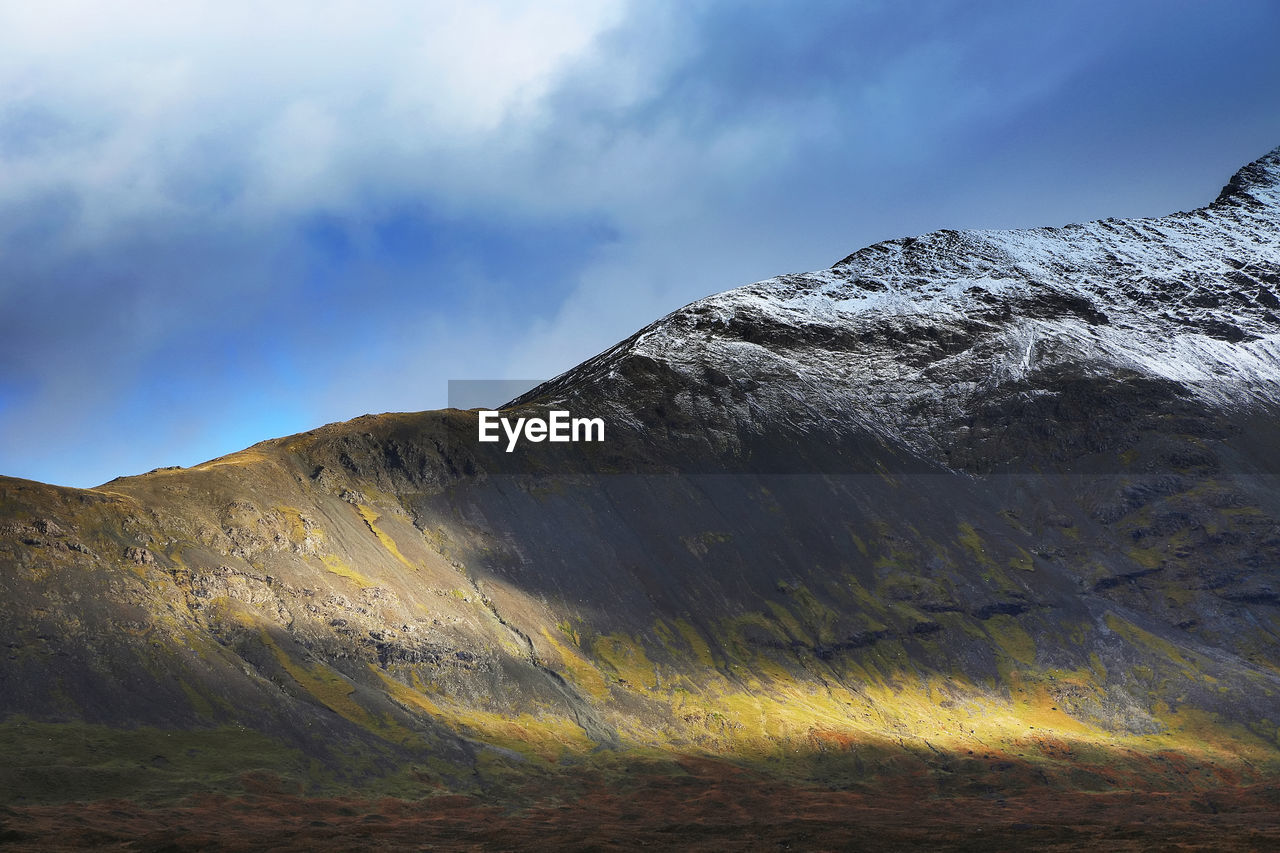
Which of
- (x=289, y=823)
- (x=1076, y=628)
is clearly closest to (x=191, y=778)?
(x=289, y=823)

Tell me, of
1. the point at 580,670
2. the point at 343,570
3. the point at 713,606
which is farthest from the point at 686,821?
the point at 713,606

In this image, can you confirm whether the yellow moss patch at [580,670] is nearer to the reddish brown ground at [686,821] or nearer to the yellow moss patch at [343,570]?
the reddish brown ground at [686,821]

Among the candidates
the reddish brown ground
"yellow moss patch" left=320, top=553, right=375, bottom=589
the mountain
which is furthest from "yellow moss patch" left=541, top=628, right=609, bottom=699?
"yellow moss patch" left=320, top=553, right=375, bottom=589

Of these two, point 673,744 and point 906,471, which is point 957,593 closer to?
point 906,471

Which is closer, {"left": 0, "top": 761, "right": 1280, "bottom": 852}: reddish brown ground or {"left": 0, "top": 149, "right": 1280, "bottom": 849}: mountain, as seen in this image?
{"left": 0, "top": 761, "right": 1280, "bottom": 852}: reddish brown ground

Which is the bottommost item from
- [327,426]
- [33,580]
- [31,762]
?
[31,762]

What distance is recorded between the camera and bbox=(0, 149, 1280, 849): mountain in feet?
289

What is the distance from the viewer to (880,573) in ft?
483

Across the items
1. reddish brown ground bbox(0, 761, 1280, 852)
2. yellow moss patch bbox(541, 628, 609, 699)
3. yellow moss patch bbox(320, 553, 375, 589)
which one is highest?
yellow moss patch bbox(320, 553, 375, 589)

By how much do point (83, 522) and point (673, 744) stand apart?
57.6 meters

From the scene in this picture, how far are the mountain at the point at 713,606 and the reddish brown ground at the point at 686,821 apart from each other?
1.78ft

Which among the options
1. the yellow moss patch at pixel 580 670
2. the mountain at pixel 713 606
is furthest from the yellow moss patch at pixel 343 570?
the yellow moss patch at pixel 580 670

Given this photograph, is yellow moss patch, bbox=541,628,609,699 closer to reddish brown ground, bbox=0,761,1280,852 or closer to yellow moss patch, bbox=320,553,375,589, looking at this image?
reddish brown ground, bbox=0,761,1280,852

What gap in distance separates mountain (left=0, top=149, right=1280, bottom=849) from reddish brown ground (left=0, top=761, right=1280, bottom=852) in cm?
54
